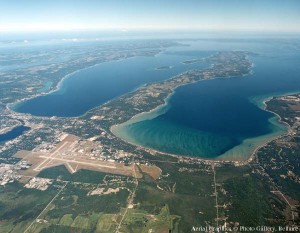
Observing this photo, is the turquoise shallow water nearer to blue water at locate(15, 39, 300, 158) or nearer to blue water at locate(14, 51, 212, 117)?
blue water at locate(15, 39, 300, 158)

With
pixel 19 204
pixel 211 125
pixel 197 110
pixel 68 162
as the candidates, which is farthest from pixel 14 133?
pixel 197 110

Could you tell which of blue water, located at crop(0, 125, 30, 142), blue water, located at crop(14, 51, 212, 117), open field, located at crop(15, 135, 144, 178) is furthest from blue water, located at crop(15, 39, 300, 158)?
blue water, located at crop(0, 125, 30, 142)

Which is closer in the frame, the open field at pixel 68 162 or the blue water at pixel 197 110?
the open field at pixel 68 162

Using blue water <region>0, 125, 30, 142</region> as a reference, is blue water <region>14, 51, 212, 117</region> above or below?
below

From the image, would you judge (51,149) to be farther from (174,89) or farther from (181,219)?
(174,89)

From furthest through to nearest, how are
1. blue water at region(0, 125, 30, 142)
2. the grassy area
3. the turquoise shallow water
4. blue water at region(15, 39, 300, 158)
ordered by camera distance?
blue water at region(0, 125, 30, 142) → blue water at region(15, 39, 300, 158) → the turquoise shallow water → the grassy area

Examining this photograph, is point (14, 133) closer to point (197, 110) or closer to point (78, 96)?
point (78, 96)

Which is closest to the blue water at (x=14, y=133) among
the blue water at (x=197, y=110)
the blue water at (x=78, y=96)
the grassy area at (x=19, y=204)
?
the blue water at (x=78, y=96)

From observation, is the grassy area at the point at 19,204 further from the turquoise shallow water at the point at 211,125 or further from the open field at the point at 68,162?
the turquoise shallow water at the point at 211,125
